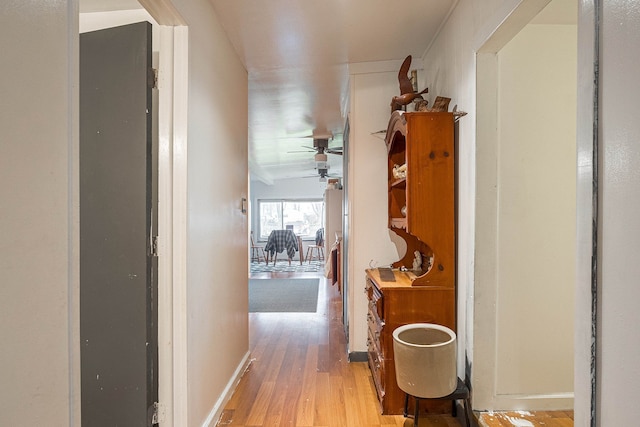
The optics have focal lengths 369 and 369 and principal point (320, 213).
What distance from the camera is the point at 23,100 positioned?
78 centimetres

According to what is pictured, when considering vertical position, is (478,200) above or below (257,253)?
above

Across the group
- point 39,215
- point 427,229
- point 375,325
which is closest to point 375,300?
point 375,325

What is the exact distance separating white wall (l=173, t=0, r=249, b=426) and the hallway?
0.19 metres

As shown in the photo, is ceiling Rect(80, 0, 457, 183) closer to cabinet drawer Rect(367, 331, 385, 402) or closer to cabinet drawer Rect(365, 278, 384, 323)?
cabinet drawer Rect(365, 278, 384, 323)

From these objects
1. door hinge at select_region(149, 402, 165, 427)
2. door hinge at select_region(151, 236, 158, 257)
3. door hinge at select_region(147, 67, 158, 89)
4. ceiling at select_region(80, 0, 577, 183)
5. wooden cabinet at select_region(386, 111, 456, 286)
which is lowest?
door hinge at select_region(149, 402, 165, 427)

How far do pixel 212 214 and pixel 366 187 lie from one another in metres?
1.33

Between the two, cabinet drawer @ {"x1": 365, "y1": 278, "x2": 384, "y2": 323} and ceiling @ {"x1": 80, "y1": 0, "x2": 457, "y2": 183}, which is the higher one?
ceiling @ {"x1": 80, "y1": 0, "x2": 457, "y2": 183}

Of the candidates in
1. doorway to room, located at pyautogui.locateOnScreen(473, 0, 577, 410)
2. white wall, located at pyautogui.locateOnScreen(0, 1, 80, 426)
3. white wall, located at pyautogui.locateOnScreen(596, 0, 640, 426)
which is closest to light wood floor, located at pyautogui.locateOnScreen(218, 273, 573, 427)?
doorway to room, located at pyautogui.locateOnScreen(473, 0, 577, 410)

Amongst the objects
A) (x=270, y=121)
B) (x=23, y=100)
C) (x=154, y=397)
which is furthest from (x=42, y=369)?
(x=270, y=121)

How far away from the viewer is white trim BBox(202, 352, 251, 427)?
199cm

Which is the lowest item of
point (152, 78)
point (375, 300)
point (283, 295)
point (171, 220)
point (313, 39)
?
point (283, 295)

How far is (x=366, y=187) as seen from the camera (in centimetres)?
296

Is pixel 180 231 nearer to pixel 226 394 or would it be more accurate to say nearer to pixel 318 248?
pixel 226 394

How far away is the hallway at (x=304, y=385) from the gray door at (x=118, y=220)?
0.75 meters
